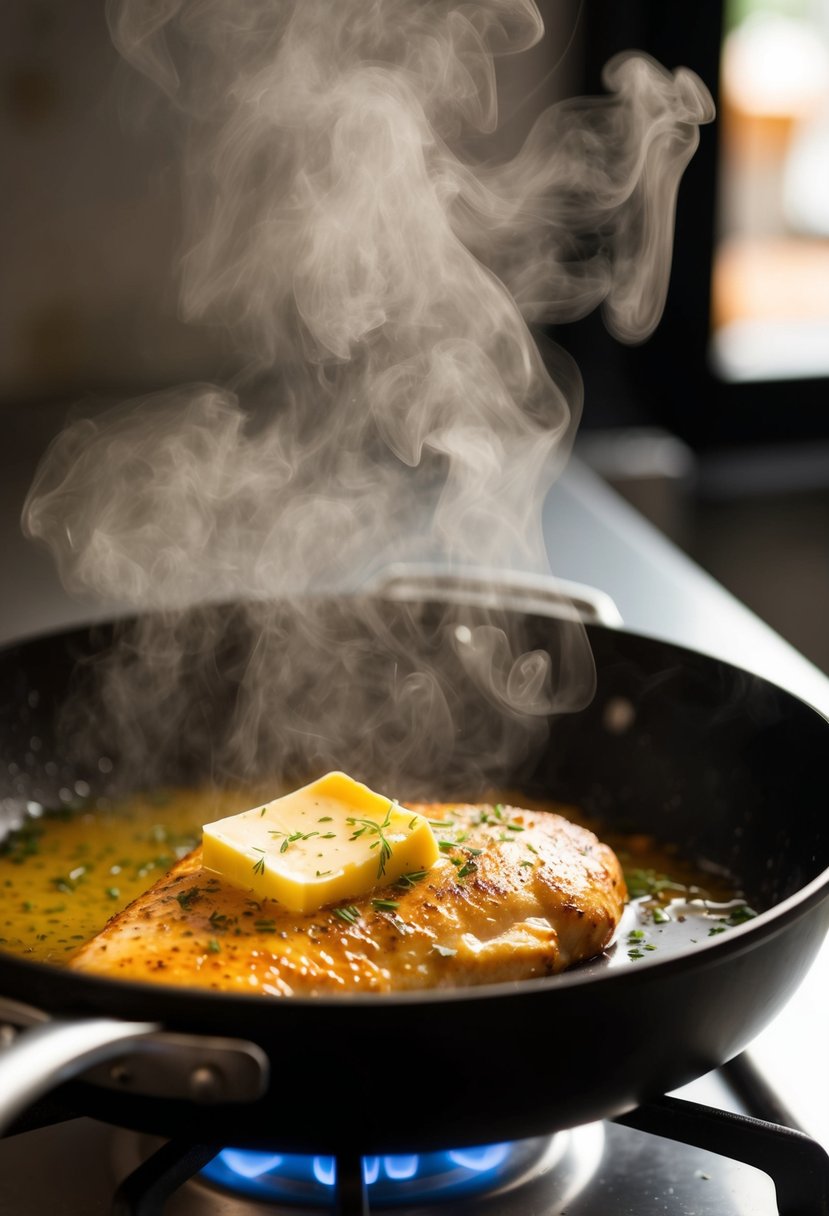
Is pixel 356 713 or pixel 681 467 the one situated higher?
pixel 356 713

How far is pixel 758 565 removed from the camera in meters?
3.25

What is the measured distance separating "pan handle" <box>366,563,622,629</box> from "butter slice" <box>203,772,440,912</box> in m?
0.49

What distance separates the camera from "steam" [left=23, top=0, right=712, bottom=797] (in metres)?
1.69

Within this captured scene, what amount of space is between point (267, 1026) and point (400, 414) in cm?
217

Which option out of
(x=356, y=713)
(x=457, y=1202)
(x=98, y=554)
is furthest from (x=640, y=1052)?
(x=98, y=554)

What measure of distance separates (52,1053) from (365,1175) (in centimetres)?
36

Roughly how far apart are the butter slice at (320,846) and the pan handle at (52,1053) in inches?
14.9

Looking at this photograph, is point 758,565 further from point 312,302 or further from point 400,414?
point 312,302

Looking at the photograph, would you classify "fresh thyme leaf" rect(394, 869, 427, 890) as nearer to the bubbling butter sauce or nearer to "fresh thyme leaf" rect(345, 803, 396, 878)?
"fresh thyme leaf" rect(345, 803, 396, 878)

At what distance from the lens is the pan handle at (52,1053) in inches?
27.3

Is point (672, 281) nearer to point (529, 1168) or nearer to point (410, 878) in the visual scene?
point (410, 878)

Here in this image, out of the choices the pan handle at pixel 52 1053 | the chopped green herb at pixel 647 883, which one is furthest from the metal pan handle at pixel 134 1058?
the chopped green herb at pixel 647 883

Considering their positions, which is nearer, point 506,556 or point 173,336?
point 506,556

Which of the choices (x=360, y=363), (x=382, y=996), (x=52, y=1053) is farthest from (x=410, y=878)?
(x=360, y=363)
